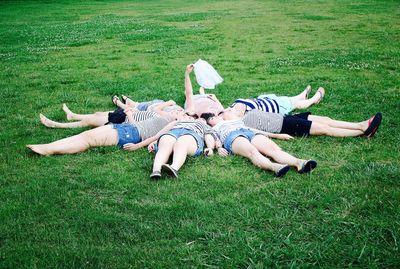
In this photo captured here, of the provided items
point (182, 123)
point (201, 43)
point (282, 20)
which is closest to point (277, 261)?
point (182, 123)

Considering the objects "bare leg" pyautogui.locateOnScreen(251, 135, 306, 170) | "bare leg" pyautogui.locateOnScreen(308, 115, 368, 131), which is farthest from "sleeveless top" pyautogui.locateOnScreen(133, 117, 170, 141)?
"bare leg" pyautogui.locateOnScreen(308, 115, 368, 131)

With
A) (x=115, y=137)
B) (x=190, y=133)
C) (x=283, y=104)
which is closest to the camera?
(x=190, y=133)

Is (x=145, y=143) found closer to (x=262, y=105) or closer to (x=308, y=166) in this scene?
(x=262, y=105)

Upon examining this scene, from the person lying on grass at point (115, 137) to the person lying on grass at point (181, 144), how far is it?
35cm

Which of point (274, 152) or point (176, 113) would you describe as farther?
point (176, 113)

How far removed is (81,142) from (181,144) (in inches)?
75.9

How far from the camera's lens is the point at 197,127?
23.3ft

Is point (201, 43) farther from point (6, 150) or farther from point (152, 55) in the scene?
point (6, 150)

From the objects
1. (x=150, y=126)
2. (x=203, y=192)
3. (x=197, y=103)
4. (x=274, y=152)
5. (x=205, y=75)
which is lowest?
(x=203, y=192)

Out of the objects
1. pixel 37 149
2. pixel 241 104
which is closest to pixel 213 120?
pixel 241 104

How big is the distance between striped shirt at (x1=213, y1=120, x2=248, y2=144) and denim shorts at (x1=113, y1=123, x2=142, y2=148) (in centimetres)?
147

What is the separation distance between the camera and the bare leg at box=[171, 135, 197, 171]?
614 centimetres

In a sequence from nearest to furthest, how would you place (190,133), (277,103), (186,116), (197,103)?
(190,133)
(186,116)
(197,103)
(277,103)

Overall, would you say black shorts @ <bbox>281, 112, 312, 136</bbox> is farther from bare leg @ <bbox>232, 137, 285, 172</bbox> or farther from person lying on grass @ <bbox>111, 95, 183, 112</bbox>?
person lying on grass @ <bbox>111, 95, 183, 112</bbox>
